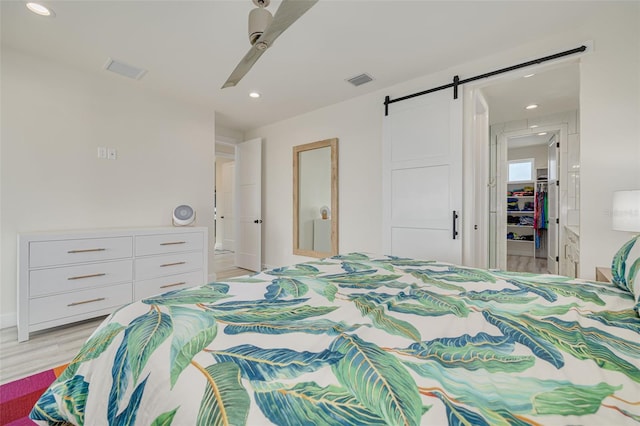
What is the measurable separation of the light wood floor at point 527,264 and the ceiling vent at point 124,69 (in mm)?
6415

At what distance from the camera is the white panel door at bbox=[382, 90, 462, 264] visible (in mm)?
2807

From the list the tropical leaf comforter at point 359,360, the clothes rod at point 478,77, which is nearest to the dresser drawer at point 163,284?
the tropical leaf comforter at point 359,360

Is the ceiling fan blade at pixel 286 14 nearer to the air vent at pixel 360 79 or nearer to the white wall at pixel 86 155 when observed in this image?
the air vent at pixel 360 79

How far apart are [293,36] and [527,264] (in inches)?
242

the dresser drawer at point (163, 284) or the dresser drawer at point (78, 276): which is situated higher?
the dresser drawer at point (78, 276)

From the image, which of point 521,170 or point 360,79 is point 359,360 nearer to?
point 360,79

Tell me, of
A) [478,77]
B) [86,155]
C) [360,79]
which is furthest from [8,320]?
[478,77]

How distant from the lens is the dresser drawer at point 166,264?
284 cm

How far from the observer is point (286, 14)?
1.32 m

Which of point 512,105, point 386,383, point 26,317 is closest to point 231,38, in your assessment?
point 386,383

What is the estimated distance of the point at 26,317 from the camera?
2.24 m

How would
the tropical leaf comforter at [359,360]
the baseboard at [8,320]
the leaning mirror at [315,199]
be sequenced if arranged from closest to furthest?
the tropical leaf comforter at [359,360] < the baseboard at [8,320] < the leaning mirror at [315,199]

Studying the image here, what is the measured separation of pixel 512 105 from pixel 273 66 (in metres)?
3.20

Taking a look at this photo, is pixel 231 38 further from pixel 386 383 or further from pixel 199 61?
pixel 386 383
